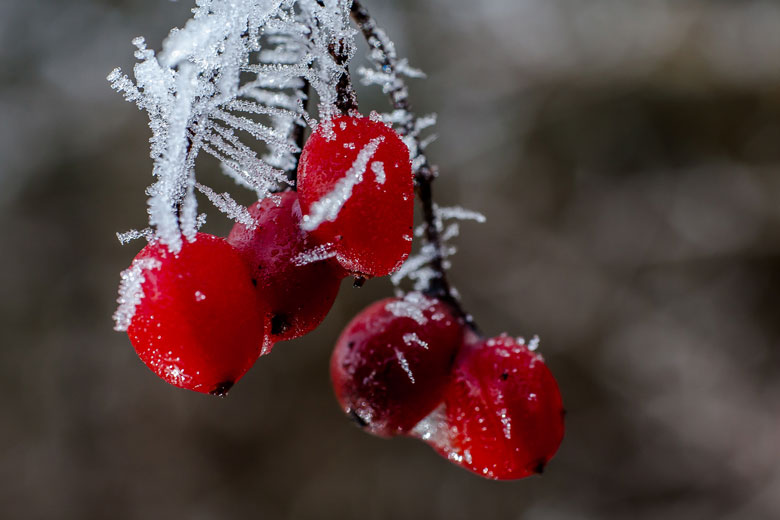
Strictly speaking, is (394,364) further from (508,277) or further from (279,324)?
(508,277)

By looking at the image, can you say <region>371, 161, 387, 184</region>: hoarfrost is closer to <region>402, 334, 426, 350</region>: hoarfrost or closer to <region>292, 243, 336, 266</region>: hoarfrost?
<region>292, 243, 336, 266</region>: hoarfrost

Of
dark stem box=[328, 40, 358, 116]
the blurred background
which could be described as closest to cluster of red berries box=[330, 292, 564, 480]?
dark stem box=[328, 40, 358, 116]

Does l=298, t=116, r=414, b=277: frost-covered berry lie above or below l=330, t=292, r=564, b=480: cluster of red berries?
above

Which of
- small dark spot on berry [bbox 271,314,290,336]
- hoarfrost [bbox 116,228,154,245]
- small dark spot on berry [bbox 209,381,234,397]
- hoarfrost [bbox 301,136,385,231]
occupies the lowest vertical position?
small dark spot on berry [bbox 209,381,234,397]

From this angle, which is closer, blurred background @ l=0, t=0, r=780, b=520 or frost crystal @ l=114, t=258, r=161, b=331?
frost crystal @ l=114, t=258, r=161, b=331

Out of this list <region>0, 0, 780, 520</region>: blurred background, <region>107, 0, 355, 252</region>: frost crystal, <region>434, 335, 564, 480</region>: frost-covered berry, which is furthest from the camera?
<region>0, 0, 780, 520</region>: blurred background

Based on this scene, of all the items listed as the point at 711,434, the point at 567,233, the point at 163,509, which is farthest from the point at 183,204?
the point at 163,509
